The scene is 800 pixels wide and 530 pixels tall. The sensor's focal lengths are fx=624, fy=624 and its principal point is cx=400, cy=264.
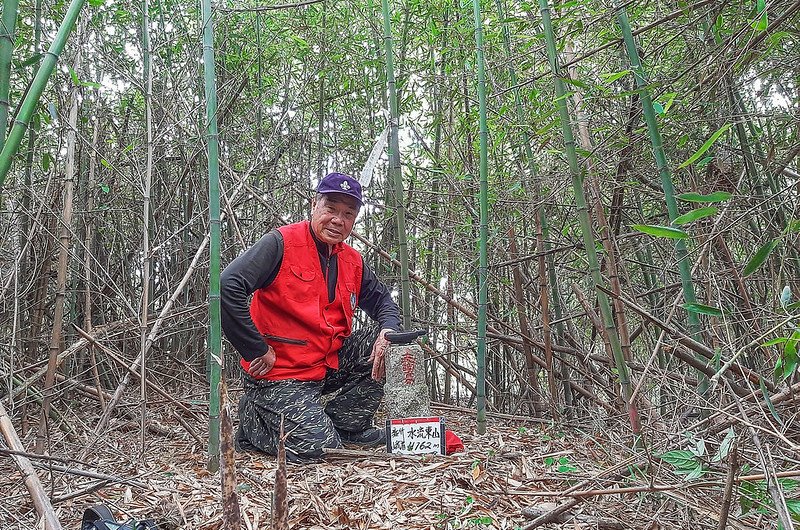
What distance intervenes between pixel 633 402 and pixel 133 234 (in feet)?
11.6

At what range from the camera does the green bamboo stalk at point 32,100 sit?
1.37 meters

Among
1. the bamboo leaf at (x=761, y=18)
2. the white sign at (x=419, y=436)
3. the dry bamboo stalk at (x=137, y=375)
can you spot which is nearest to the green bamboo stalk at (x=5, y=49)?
the dry bamboo stalk at (x=137, y=375)

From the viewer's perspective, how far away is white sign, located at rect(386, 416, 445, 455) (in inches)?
115

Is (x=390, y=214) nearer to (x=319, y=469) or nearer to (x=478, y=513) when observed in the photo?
(x=319, y=469)

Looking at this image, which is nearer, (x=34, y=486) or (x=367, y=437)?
(x=34, y=486)

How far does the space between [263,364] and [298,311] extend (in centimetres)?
31

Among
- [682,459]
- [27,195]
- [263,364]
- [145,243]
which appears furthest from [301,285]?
[682,459]

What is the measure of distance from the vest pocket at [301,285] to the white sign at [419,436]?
0.77 meters

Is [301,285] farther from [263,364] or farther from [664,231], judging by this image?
[664,231]

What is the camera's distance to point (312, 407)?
3074 millimetres

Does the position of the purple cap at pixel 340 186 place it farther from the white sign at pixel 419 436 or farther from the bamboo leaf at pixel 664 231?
the bamboo leaf at pixel 664 231

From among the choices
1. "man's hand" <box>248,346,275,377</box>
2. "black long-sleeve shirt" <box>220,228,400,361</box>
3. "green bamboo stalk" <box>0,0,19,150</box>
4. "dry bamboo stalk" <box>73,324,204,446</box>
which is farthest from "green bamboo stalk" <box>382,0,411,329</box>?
"green bamboo stalk" <box>0,0,19,150</box>

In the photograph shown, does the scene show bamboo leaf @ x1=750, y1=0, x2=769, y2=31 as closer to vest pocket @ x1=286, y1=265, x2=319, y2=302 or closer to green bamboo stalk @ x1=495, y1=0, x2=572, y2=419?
green bamboo stalk @ x1=495, y1=0, x2=572, y2=419

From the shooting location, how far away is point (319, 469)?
280 cm
